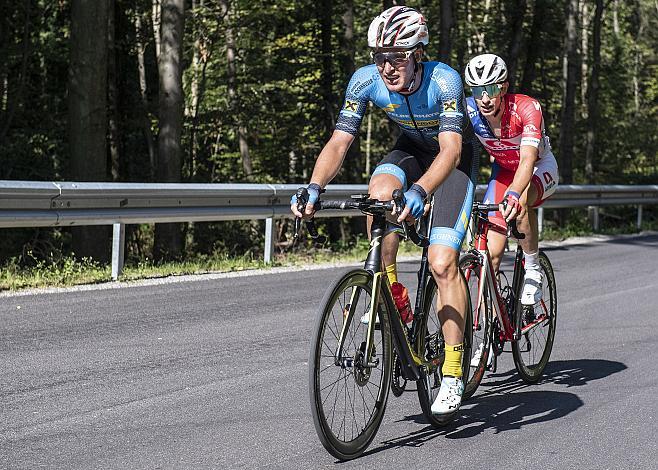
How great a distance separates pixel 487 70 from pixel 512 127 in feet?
1.65

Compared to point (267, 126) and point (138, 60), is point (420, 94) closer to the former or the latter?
point (267, 126)

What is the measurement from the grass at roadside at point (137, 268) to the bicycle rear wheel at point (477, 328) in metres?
5.17

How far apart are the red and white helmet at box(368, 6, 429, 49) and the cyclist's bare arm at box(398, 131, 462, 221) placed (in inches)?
19.8

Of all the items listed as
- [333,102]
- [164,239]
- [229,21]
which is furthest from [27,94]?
[164,239]

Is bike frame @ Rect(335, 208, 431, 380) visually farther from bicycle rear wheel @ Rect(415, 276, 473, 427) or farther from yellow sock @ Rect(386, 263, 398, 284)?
yellow sock @ Rect(386, 263, 398, 284)

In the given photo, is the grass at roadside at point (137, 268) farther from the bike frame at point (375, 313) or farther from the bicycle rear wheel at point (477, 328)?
the bike frame at point (375, 313)

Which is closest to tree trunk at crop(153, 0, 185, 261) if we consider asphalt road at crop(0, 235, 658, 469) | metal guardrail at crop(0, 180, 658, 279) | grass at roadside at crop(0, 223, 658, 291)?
grass at roadside at crop(0, 223, 658, 291)

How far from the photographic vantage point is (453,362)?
5.49 m

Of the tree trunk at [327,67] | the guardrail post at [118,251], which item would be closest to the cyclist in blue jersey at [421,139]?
the guardrail post at [118,251]

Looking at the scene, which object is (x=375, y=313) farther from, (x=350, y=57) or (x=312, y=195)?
(x=350, y=57)

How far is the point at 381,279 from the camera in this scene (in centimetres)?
499

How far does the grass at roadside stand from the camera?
33.8 feet

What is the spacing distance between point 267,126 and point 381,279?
72.4 ft

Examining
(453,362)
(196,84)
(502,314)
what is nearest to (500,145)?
(502,314)
